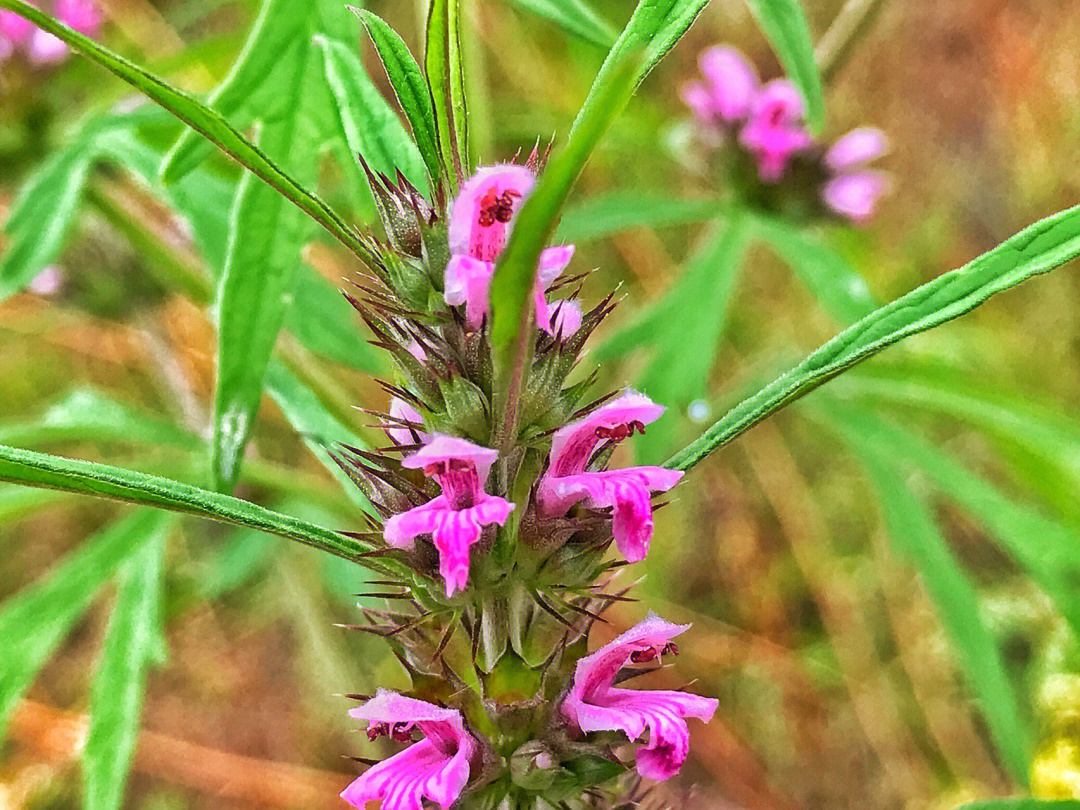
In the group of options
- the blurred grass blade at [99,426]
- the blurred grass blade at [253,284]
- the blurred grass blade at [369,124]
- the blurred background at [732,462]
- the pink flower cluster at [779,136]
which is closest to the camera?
the blurred grass blade at [369,124]

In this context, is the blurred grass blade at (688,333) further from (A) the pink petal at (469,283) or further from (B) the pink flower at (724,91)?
(A) the pink petal at (469,283)

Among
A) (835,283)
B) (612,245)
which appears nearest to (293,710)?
(612,245)

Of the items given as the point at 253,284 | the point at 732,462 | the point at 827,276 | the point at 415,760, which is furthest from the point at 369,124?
the point at 732,462

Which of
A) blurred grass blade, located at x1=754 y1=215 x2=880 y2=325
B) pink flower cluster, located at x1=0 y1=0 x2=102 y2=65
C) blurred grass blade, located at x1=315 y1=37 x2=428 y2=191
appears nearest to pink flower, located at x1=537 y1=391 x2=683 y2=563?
blurred grass blade, located at x1=315 y1=37 x2=428 y2=191

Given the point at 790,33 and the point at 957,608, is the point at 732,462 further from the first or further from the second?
the point at 790,33

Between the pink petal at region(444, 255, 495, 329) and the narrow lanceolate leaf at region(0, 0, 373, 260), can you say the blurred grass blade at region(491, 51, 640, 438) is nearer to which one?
the pink petal at region(444, 255, 495, 329)

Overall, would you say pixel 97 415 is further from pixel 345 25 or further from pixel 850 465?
pixel 850 465

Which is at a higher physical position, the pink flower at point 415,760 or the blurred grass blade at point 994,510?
the blurred grass blade at point 994,510

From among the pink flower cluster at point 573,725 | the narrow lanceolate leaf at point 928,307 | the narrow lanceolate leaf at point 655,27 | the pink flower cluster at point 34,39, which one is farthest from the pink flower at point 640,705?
the pink flower cluster at point 34,39
